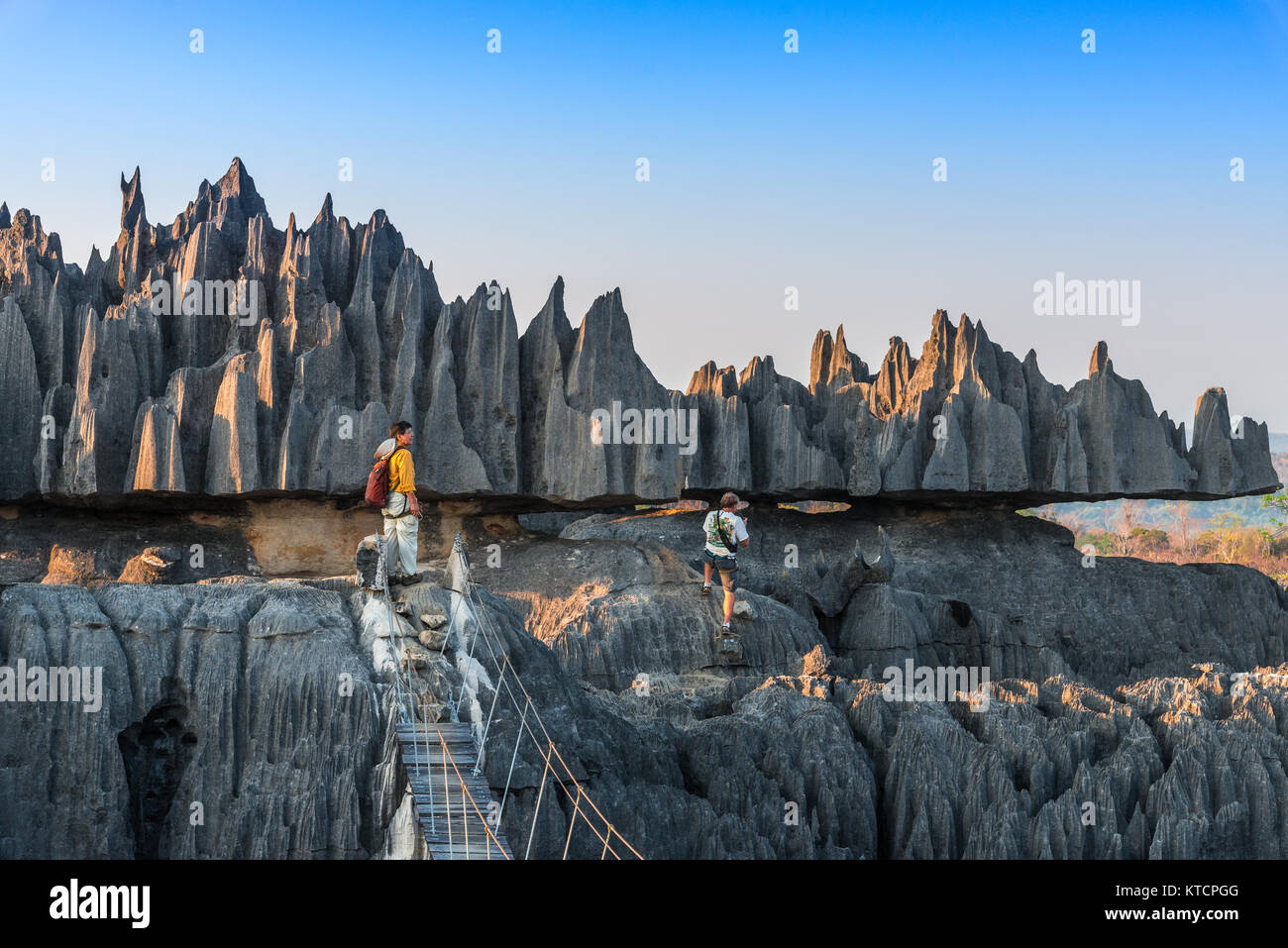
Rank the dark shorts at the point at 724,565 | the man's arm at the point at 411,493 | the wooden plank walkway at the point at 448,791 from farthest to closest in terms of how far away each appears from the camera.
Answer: the dark shorts at the point at 724,565, the man's arm at the point at 411,493, the wooden plank walkway at the point at 448,791

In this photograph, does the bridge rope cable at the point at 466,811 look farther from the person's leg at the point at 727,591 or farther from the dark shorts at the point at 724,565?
the person's leg at the point at 727,591

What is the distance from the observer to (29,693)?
1282cm

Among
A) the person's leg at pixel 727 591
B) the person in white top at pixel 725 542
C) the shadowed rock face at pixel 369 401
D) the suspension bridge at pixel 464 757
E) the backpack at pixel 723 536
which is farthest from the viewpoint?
the shadowed rock face at pixel 369 401

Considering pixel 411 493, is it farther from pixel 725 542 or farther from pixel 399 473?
pixel 725 542

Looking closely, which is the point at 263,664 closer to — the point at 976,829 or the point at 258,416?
the point at 976,829

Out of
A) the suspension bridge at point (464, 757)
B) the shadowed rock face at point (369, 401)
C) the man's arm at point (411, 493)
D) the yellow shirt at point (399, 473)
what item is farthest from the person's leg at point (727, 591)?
the yellow shirt at point (399, 473)

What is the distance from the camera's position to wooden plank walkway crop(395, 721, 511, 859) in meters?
10.8

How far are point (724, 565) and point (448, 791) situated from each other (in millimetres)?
11875

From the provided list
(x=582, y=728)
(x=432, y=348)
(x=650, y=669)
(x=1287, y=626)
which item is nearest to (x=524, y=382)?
A: (x=432, y=348)

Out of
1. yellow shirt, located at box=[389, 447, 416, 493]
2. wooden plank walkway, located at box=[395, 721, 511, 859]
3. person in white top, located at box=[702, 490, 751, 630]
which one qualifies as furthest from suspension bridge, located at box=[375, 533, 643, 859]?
person in white top, located at box=[702, 490, 751, 630]

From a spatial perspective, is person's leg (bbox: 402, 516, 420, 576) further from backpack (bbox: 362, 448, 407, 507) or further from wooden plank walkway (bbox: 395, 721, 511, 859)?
wooden plank walkway (bbox: 395, 721, 511, 859)

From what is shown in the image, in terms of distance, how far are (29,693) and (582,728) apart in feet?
18.2

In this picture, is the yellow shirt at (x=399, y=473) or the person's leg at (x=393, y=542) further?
the person's leg at (x=393, y=542)

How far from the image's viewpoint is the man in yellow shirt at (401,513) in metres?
14.8
